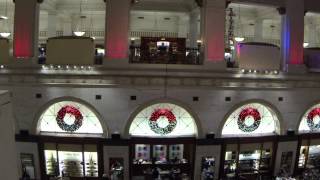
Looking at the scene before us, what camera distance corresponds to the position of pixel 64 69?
15.2 metres

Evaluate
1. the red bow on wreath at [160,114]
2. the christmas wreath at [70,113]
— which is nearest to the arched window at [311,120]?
the red bow on wreath at [160,114]

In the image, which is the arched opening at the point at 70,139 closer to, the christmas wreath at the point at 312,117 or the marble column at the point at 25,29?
the marble column at the point at 25,29

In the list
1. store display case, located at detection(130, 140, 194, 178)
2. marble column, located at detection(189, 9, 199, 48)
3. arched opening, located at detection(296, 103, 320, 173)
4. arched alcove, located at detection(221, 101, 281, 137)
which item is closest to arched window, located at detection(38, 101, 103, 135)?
store display case, located at detection(130, 140, 194, 178)

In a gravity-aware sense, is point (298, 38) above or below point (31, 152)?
above

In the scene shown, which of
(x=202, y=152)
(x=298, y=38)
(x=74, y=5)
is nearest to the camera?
(x=202, y=152)

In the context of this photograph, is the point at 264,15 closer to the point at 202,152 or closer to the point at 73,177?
the point at 202,152

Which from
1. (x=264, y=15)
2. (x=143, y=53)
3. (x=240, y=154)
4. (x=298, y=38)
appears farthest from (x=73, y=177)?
(x=264, y=15)

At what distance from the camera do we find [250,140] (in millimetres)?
16766

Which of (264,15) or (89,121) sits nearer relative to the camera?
(89,121)

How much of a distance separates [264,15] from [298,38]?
5.03 meters

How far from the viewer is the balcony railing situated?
51.6 feet

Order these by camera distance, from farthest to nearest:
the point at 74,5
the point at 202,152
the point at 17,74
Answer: the point at 74,5, the point at 202,152, the point at 17,74

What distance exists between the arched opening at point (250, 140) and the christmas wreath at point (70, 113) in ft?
20.2

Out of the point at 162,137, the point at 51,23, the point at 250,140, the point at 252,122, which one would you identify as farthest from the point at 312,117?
the point at 51,23
